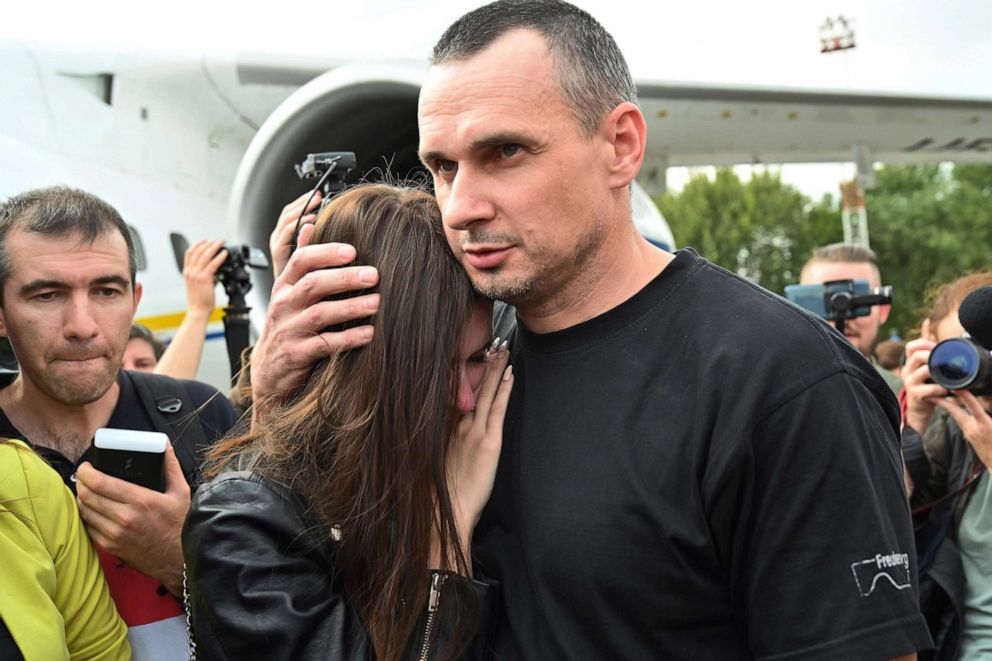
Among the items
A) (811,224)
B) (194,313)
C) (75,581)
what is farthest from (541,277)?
(811,224)

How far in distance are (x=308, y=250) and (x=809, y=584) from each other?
0.96m

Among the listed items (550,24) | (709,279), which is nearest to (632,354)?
(709,279)

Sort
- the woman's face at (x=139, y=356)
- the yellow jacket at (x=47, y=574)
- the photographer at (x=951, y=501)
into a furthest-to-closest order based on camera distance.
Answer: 1. the woman's face at (x=139, y=356)
2. the photographer at (x=951, y=501)
3. the yellow jacket at (x=47, y=574)

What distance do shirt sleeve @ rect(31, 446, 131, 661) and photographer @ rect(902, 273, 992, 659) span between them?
Result: 1.95m

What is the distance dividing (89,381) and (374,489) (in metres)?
1.10

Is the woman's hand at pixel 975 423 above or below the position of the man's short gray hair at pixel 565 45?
below

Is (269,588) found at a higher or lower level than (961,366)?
higher

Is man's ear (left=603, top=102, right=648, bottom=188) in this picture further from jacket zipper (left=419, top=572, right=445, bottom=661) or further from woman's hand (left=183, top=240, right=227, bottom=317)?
woman's hand (left=183, top=240, right=227, bottom=317)

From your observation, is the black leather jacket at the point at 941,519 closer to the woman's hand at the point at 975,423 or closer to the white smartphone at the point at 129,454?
the woman's hand at the point at 975,423

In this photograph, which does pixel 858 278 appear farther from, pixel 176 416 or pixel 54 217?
pixel 54 217

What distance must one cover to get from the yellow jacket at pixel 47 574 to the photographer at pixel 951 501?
6.47ft

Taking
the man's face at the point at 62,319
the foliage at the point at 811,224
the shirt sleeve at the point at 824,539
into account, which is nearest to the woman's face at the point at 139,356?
the man's face at the point at 62,319

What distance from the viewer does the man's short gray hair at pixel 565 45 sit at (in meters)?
1.63

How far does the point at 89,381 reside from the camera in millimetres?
2410
